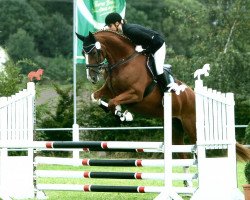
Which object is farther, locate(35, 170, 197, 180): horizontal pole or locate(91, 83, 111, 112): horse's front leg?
locate(91, 83, 111, 112): horse's front leg

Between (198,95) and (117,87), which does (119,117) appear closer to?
(117,87)

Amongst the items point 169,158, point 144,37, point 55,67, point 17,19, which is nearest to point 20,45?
point 55,67

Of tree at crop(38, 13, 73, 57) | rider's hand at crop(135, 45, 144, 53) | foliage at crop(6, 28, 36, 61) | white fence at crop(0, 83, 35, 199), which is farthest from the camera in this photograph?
tree at crop(38, 13, 73, 57)

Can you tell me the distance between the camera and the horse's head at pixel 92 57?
Answer: 28.5ft

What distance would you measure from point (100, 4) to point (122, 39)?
8.13 metres

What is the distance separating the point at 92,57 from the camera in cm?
873

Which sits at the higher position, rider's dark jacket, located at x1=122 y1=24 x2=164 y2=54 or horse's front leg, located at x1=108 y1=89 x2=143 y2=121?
rider's dark jacket, located at x1=122 y1=24 x2=164 y2=54

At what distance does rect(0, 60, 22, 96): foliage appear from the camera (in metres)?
21.7

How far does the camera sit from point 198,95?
7.63 meters

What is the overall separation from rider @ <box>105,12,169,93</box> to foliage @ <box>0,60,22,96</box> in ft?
42.0

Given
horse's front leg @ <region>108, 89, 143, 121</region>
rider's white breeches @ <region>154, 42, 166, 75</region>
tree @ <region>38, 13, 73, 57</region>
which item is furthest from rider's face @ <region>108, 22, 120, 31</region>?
tree @ <region>38, 13, 73, 57</region>

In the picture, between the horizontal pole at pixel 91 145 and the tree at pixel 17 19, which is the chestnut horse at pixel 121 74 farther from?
the tree at pixel 17 19

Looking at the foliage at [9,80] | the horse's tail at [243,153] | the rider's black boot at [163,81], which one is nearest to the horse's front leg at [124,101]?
the rider's black boot at [163,81]

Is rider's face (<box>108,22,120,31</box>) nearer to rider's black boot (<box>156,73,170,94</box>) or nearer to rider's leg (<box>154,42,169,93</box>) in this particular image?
rider's leg (<box>154,42,169,93</box>)
